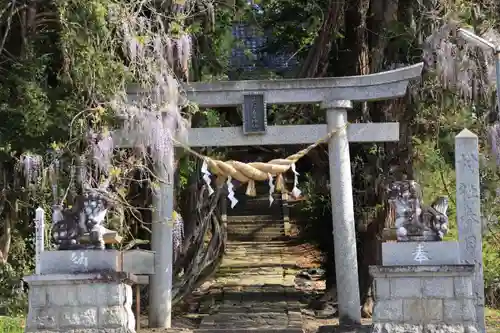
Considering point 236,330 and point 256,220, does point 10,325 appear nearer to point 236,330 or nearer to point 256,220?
point 236,330

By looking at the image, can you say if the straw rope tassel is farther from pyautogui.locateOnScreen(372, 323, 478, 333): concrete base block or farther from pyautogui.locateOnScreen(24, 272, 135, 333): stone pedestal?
pyautogui.locateOnScreen(372, 323, 478, 333): concrete base block

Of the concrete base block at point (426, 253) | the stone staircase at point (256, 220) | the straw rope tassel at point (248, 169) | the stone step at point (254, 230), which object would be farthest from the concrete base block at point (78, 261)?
the stone step at point (254, 230)

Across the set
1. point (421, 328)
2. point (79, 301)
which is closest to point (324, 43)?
point (421, 328)

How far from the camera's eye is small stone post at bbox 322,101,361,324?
35.6 ft

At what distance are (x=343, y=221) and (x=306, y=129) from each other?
130 cm

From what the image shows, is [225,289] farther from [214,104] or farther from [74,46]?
[74,46]

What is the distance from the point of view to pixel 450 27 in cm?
1167

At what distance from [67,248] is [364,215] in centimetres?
540

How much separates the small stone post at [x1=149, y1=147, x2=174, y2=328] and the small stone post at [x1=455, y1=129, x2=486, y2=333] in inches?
143

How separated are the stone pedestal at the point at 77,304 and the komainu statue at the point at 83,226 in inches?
14.9

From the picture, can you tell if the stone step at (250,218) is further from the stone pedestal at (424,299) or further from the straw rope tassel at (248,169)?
the stone pedestal at (424,299)

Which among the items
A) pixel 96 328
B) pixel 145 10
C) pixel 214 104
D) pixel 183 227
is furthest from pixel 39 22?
pixel 96 328

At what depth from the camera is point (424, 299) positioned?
354 inches

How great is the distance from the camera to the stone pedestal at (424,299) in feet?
29.3
